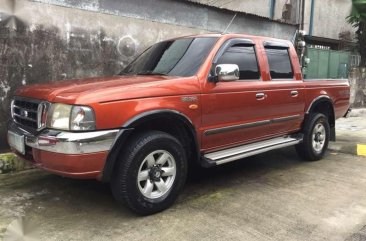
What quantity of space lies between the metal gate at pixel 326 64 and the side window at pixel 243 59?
7695 mm

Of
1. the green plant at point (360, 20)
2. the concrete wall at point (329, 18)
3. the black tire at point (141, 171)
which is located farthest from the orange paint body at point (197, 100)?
the concrete wall at point (329, 18)

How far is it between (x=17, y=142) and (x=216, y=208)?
7.13ft

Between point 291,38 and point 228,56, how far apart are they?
7.12 meters

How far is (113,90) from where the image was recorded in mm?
3824

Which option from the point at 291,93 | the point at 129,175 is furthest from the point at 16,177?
the point at 291,93

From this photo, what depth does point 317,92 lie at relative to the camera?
6391 mm

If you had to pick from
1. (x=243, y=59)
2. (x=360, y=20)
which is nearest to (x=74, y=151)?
(x=243, y=59)

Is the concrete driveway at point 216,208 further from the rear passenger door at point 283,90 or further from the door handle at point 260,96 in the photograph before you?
the door handle at point 260,96

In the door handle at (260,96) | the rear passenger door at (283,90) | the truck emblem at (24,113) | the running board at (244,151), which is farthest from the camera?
the rear passenger door at (283,90)

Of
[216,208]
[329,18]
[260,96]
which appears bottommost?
[216,208]

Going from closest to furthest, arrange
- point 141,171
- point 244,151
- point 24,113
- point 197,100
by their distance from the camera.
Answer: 1. point 141,171
2. point 24,113
3. point 197,100
4. point 244,151

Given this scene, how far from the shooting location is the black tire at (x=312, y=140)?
6289 mm

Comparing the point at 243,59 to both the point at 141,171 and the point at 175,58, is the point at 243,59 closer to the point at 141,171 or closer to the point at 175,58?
the point at 175,58

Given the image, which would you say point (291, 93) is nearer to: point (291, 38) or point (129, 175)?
point (129, 175)
